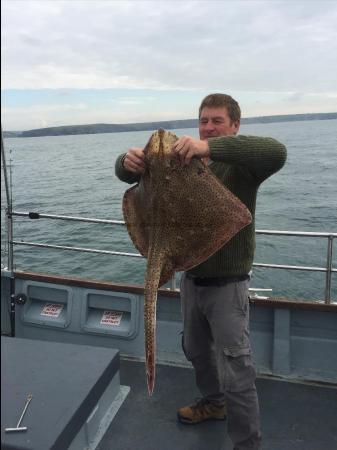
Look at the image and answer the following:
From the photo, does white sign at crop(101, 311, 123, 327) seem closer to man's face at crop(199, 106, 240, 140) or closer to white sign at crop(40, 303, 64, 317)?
white sign at crop(40, 303, 64, 317)

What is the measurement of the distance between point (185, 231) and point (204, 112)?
3.03ft

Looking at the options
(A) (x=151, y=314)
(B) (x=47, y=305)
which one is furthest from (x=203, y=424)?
(B) (x=47, y=305)

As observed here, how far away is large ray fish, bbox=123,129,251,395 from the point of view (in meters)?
2.24

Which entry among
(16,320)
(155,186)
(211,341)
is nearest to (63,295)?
A: (16,320)

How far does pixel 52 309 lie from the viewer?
5.25 meters

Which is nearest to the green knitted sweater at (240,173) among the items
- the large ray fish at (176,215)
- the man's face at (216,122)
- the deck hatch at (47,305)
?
the large ray fish at (176,215)

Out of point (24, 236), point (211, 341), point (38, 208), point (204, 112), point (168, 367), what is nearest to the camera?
point (204, 112)

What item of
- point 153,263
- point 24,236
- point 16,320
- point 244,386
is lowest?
point 24,236

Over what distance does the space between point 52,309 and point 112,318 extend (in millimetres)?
809

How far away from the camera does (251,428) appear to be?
2.81 metres

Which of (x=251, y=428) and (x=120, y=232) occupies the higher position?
(x=251, y=428)

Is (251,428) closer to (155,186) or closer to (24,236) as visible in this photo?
(155,186)

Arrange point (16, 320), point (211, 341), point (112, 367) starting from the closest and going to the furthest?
point (211, 341) < point (112, 367) < point (16, 320)

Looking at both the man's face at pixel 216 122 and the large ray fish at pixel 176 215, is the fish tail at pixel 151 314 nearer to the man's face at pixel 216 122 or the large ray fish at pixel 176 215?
the large ray fish at pixel 176 215
